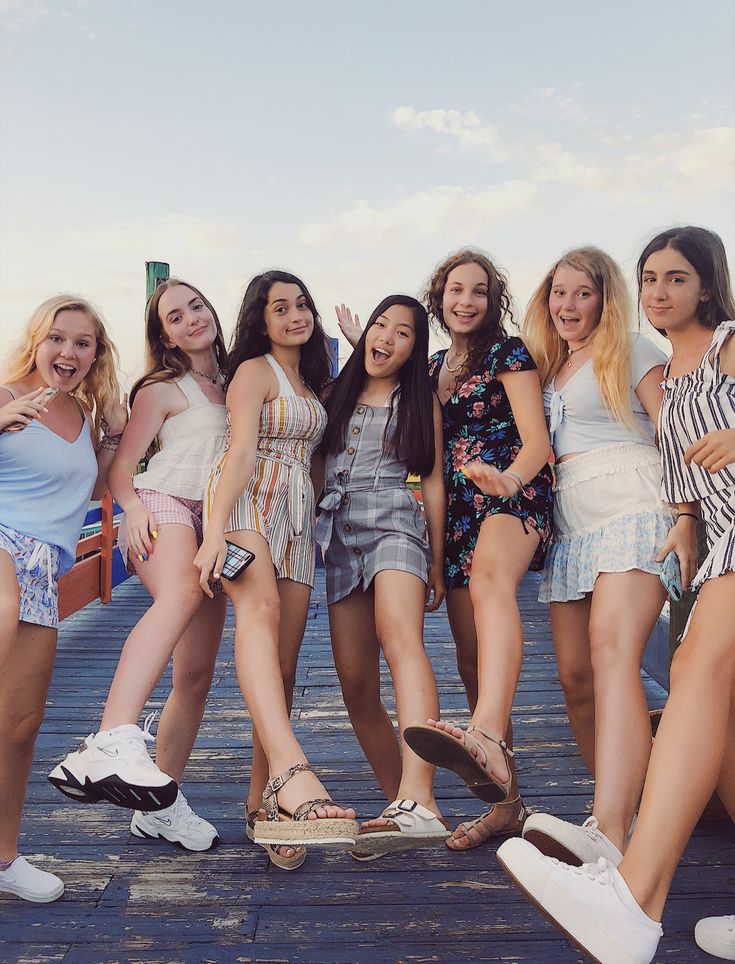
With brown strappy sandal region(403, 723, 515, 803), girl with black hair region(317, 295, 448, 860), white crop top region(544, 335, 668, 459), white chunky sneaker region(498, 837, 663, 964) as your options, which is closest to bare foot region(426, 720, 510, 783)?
brown strappy sandal region(403, 723, 515, 803)

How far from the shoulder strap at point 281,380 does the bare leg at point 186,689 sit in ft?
2.41

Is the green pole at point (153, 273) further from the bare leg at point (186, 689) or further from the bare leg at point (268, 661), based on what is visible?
the bare leg at point (268, 661)

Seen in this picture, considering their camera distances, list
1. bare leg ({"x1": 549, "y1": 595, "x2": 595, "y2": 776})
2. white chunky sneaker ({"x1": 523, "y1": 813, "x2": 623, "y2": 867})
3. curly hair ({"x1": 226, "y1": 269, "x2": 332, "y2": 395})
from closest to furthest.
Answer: white chunky sneaker ({"x1": 523, "y1": 813, "x2": 623, "y2": 867}) < bare leg ({"x1": 549, "y1": 595, "x2": 595, "y2": 776}) < curly hair ({"x1": 226, "y1": 269, "x2": 332, "y2": 395})

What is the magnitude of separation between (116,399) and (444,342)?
111 centimetres

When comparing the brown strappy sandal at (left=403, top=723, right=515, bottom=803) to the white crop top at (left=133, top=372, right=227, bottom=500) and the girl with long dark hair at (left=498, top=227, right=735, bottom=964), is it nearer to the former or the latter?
the girl with long dark hair at (left=498, top=227, right=735, bottom=964)

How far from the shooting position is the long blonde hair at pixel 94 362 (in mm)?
2615

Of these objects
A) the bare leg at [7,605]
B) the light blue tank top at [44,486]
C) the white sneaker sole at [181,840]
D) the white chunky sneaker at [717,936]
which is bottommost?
the white sneaker sole at [181,840]

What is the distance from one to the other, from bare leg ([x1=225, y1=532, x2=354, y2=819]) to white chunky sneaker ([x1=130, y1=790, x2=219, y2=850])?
1.80ft

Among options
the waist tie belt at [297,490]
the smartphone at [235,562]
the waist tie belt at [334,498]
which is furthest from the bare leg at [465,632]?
the smartphone at [235,562]

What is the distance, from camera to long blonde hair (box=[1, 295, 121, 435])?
2615mm

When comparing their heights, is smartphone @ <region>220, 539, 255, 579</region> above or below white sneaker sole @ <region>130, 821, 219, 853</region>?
above

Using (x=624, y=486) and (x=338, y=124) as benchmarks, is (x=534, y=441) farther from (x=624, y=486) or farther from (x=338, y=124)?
(x=338, y=124)

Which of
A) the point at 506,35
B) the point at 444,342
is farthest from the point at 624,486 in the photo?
the point at 506,35

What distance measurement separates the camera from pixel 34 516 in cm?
245
